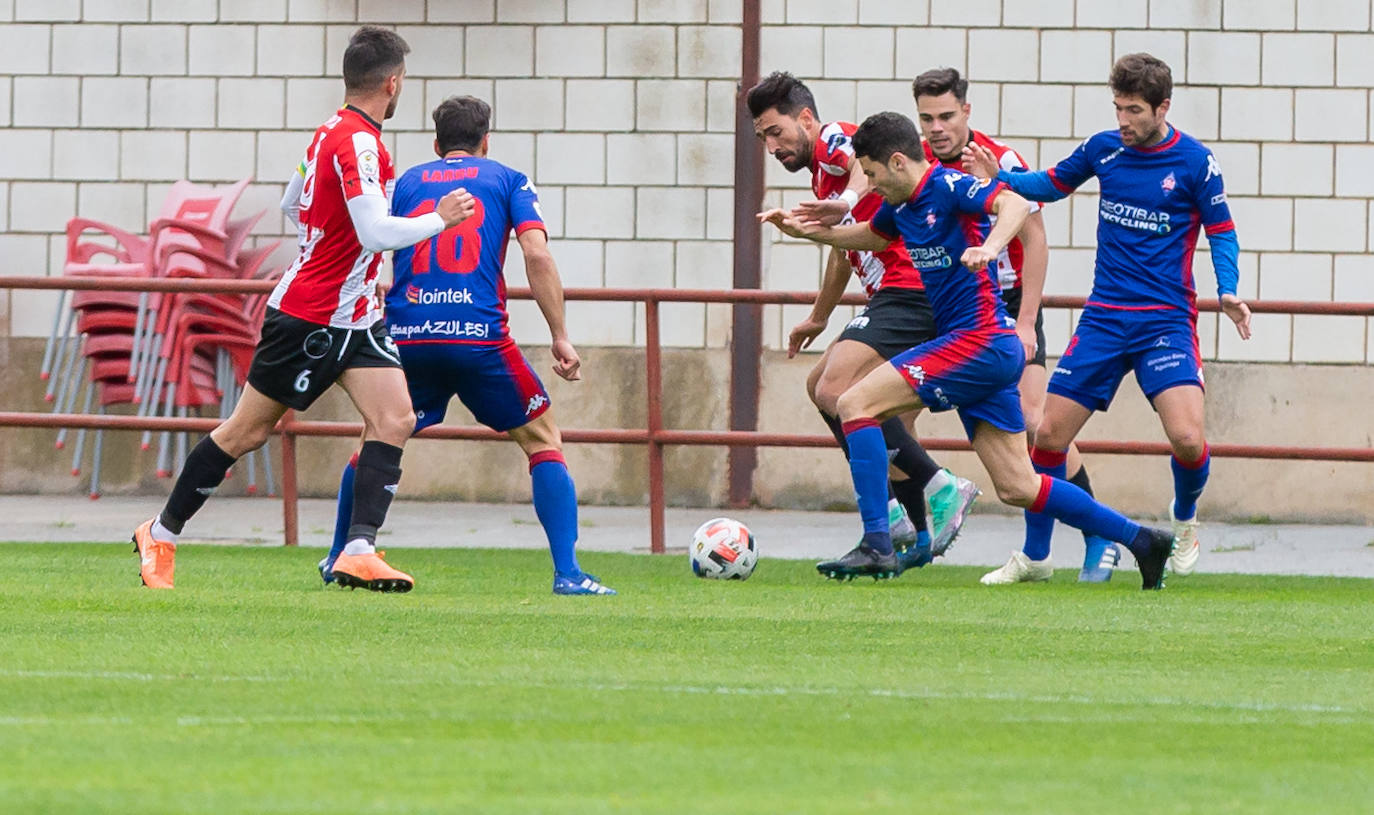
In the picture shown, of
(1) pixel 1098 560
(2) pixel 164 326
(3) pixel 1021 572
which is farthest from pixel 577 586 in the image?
(2) pixel 164 326

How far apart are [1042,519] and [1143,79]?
5.57ft

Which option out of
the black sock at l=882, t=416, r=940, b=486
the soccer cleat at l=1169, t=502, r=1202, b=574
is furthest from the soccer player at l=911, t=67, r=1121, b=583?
the black sock at l=882, t=416, r=940, b=486

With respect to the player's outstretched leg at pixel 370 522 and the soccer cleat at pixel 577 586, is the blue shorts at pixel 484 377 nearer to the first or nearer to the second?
the player's outstretched leg at pixel 370 522

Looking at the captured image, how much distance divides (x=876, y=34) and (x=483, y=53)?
2.22 metres

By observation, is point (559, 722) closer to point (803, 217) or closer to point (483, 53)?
point (803, 217)

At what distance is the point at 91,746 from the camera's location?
406 cm

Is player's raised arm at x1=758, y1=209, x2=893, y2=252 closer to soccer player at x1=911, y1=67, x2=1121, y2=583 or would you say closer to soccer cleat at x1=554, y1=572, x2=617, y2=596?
soccer player at x1=911, y1=67, x2=1121, y2=583

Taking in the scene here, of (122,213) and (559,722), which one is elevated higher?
(122,213)

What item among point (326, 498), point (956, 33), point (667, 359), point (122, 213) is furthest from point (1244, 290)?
point (122, 213)

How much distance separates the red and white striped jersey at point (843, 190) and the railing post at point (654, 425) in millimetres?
1324

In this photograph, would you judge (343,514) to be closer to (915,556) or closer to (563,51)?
(915,556)

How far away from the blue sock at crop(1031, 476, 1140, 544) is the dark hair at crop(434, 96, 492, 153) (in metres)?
2.33

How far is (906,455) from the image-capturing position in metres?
8.45

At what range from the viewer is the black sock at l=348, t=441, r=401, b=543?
7094 millimetres
